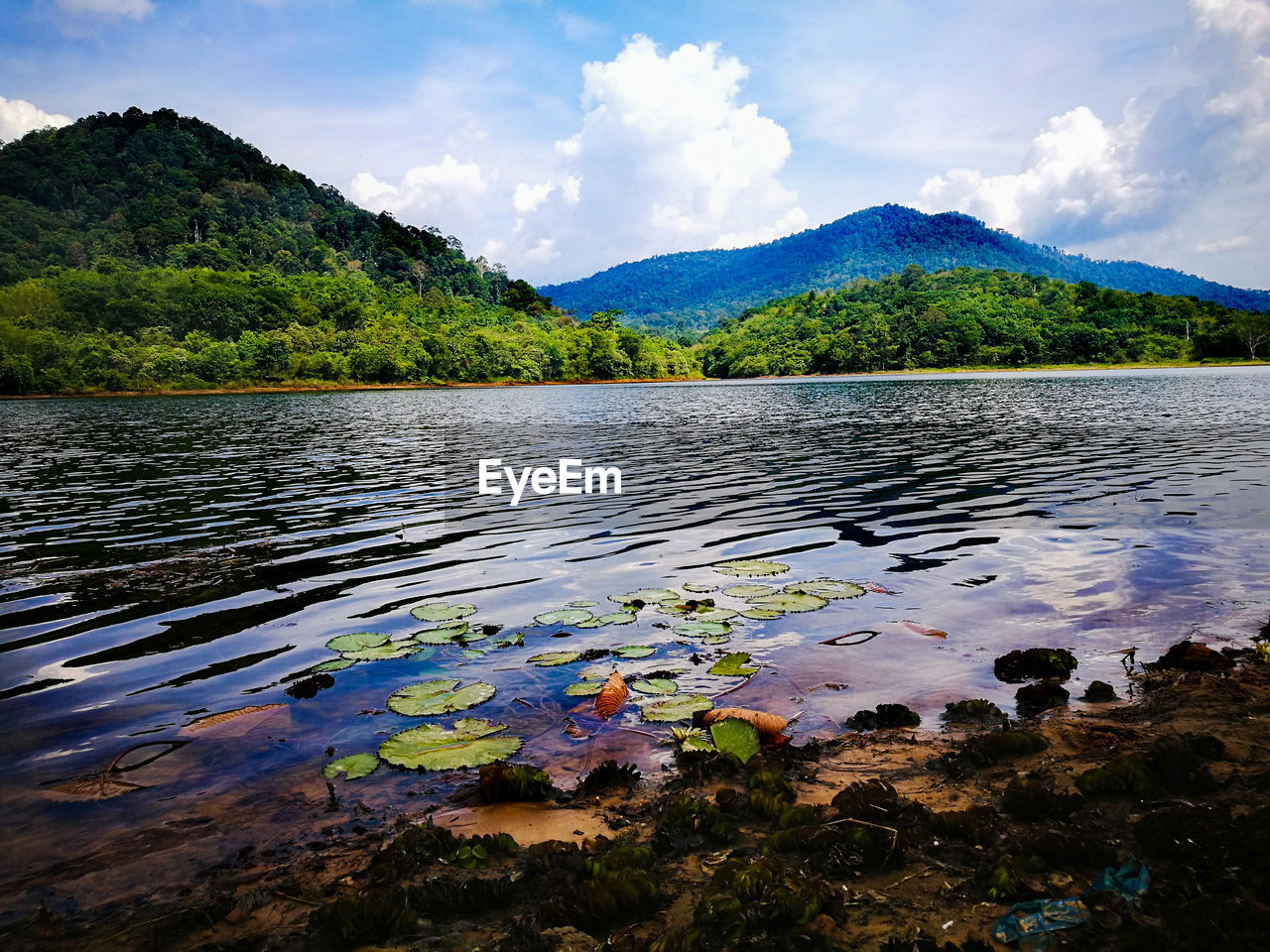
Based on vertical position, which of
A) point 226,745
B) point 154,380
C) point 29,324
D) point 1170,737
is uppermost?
point 29,324

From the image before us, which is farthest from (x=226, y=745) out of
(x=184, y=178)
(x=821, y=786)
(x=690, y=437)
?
(x=184, y=178)

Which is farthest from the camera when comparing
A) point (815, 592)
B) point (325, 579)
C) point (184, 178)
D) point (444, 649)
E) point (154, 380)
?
point (184, 178)

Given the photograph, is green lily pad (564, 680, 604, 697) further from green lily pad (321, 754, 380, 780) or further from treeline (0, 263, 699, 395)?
treeline (0, 263, 699, 395)

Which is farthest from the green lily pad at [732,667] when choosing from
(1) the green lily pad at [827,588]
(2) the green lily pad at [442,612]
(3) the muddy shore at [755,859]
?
(2) the green lily pad at [442,612]

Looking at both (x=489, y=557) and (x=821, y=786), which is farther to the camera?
(x=489, y=557)

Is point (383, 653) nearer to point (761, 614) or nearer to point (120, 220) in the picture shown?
point (761, 614)

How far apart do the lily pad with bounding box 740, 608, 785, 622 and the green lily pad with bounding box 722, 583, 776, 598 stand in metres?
0.54

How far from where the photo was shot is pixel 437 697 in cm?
604

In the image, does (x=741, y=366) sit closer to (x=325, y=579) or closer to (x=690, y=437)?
(x=690, y=437)

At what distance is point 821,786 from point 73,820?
4823 mm

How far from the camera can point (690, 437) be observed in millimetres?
32906

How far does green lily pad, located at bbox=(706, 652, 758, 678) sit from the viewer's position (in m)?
6.54

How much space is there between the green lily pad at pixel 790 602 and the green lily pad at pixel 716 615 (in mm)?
421

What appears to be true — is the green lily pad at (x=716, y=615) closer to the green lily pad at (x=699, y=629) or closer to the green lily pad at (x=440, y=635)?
the green lily pad at (x=699, y=629)
